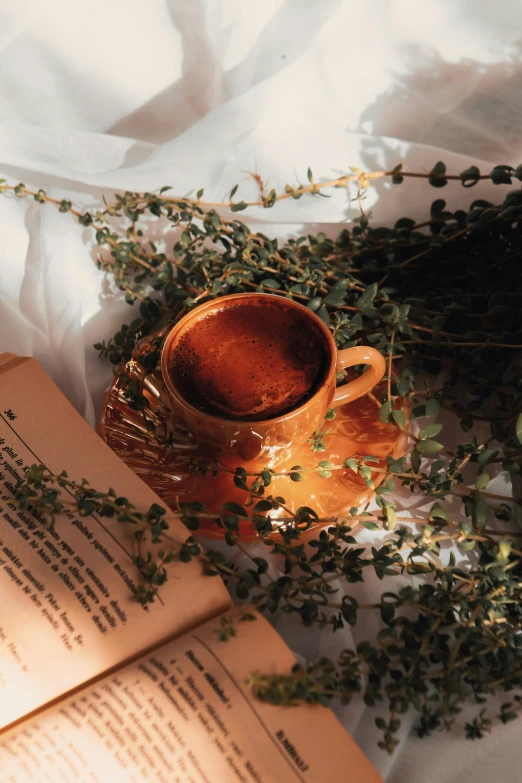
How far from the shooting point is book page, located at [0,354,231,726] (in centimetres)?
55

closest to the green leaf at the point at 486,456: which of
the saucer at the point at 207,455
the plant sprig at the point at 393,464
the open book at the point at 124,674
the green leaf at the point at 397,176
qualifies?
the plant sprig at the point at 393,464

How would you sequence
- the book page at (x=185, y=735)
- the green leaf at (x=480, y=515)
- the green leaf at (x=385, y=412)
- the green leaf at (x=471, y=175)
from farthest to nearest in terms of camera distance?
the green leaf at (x=471, y=175) → the green leaf at (x=385, y=412) → the green leaf at (x=480, y=515) → the book page at (x=185, y=735)

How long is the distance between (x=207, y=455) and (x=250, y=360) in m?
0.12

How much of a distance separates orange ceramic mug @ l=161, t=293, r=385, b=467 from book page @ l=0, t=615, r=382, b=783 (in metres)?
0.20

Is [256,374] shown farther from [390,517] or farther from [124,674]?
[124,674]

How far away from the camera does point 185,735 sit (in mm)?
509

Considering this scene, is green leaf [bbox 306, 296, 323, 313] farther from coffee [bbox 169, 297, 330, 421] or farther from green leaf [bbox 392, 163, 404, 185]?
green leaf [bbox 392, 163, 404, 185]

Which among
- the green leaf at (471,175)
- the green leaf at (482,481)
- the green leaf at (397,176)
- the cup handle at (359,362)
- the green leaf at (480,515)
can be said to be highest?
the green leaf at (397,176)

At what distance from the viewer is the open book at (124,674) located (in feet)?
1.65

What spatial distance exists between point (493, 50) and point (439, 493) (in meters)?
0.58

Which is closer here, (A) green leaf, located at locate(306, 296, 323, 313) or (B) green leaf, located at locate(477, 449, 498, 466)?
(B) green leaf, located at locate(477, 449, 498, 466)

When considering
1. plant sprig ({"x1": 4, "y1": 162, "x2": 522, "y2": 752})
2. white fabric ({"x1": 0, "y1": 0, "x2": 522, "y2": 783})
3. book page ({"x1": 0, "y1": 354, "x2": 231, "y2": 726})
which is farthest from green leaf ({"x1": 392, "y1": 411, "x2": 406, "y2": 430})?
white fabric ({"x1": 0, "y1": 0, "x2": 522, "y2": 783})

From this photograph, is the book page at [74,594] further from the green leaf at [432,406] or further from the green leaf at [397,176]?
the green leaf at [397,176]

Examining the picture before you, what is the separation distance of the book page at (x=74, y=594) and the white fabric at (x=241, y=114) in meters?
0.21
